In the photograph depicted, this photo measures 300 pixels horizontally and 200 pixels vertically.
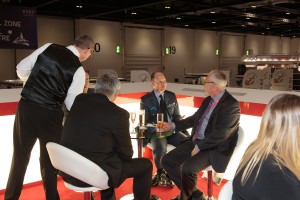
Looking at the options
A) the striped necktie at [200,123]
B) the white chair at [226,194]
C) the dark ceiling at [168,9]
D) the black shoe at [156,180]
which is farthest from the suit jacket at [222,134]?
the dark ceiling at [168,9]

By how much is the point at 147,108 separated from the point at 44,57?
52.7 inches

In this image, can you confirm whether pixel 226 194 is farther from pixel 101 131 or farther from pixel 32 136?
pixel 32 136

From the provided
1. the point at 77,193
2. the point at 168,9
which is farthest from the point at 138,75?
the point at 77,193

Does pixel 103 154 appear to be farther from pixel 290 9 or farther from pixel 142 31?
pixel 142 31

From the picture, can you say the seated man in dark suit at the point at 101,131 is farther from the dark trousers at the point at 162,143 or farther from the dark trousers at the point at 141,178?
the dark trousers at the point at 162,143

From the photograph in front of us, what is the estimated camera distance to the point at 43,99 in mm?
2520

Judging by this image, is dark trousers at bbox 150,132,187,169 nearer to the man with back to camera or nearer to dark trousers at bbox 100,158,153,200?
dark trousers at bbox 100,158,153,200

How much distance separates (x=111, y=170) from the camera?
2164 mm

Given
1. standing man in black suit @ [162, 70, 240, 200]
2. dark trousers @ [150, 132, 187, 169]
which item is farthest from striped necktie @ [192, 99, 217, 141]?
dark trousers @ [150, 132, 187, 169]

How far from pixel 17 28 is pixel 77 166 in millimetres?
5866

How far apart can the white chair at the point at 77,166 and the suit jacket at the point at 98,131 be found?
0.34ft

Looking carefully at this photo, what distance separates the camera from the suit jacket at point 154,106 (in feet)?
11.6

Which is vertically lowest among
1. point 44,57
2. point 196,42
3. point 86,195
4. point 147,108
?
point 86,195

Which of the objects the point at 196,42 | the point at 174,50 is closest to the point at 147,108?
the point at 174,50
